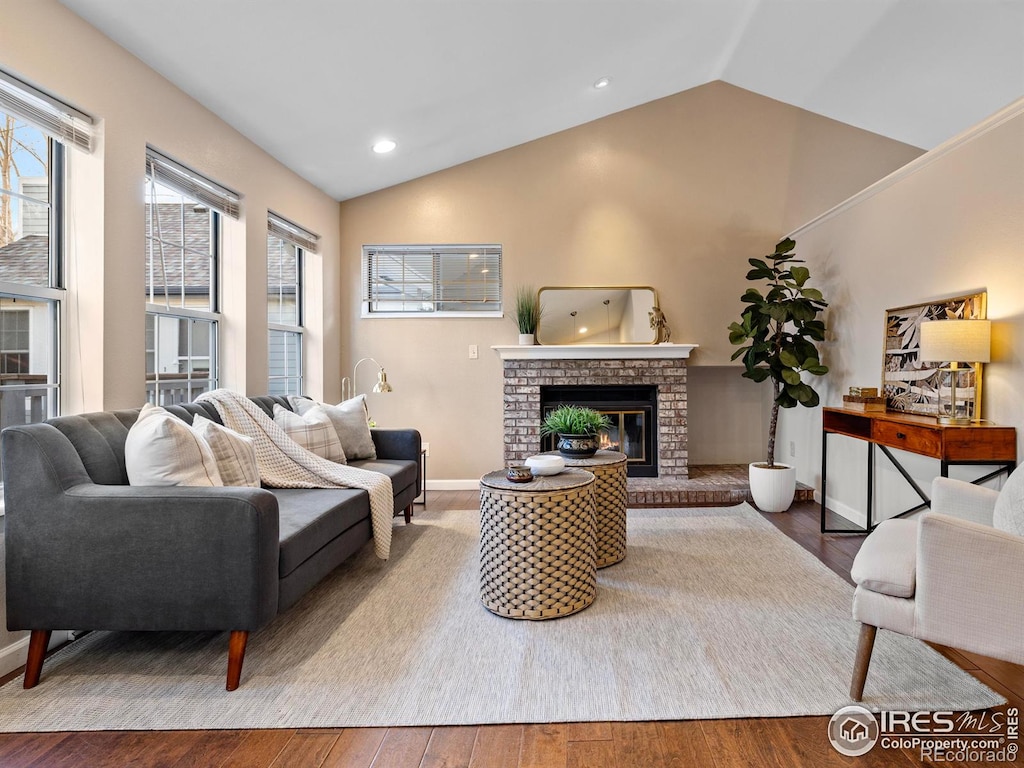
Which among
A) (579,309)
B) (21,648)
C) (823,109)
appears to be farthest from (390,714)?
(823,109)

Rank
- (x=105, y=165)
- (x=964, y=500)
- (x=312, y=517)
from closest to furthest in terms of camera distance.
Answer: (x=964, y=500), (x=312, y=517), (x=105, y=165)

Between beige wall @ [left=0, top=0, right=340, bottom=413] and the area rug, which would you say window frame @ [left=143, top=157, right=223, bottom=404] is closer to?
beige wall @ [left=0, top=0, right=340, bottom=413]

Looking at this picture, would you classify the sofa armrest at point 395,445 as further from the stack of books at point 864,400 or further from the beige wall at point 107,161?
the stack of books at point 864,400

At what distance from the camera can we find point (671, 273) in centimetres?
534

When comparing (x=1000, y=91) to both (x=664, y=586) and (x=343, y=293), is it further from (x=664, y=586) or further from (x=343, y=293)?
(x=343, y=293)

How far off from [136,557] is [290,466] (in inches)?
46.6

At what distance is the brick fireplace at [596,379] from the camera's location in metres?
5.12

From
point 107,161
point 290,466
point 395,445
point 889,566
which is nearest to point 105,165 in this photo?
point 107,161

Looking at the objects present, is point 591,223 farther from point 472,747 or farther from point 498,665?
point 472,747

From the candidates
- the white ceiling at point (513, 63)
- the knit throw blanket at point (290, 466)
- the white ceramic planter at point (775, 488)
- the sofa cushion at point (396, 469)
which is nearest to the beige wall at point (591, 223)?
the white ceiling at point (513, 63)

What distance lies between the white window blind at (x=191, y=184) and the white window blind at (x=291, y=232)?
0.43m

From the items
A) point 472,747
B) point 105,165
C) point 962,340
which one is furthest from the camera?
point 962,340

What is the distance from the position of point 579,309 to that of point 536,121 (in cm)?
160

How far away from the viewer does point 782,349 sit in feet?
14.9
